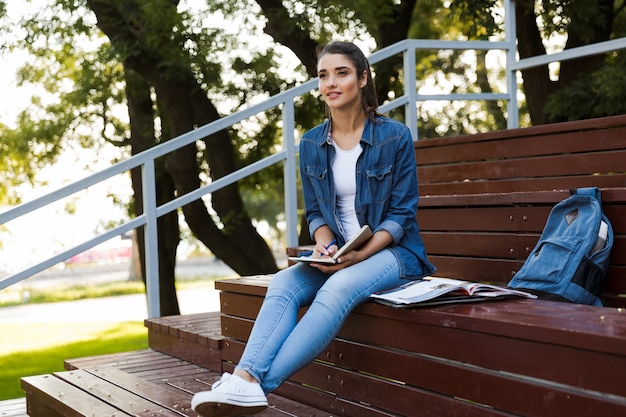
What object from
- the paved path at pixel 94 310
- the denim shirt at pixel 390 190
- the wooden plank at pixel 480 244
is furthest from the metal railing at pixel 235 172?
the paved path at pixel 94 310

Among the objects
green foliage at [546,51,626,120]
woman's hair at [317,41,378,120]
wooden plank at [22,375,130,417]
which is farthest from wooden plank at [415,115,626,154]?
wooden plank at [22,375,130,417]

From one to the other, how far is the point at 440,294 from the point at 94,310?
14.2 m

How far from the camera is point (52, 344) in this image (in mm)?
9883

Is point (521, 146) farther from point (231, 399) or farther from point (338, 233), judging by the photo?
point (231, 399)

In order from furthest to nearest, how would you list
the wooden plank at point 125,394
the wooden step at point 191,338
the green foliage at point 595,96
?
the green foliage at point 595,96 < the wooden step at point 191,338 < the wooden plank at point 125,394

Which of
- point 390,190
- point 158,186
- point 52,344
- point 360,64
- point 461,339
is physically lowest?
point 52,344

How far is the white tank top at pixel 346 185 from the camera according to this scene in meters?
3.27

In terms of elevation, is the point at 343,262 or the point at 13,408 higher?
the point at 343,262

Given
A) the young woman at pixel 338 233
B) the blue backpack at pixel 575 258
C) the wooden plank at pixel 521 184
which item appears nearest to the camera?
the young woman at pixel 338 233

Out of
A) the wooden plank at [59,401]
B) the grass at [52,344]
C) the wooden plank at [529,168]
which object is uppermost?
the wooden plank at [529,168]

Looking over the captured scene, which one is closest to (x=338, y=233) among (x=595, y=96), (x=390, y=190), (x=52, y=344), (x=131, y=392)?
(x=390, y=190)

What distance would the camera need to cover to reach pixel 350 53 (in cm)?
325

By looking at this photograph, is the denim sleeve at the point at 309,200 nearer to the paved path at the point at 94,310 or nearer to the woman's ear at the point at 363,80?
the woman's ear at the point at 363,80

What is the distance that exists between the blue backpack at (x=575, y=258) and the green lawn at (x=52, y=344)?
15.2 ft
